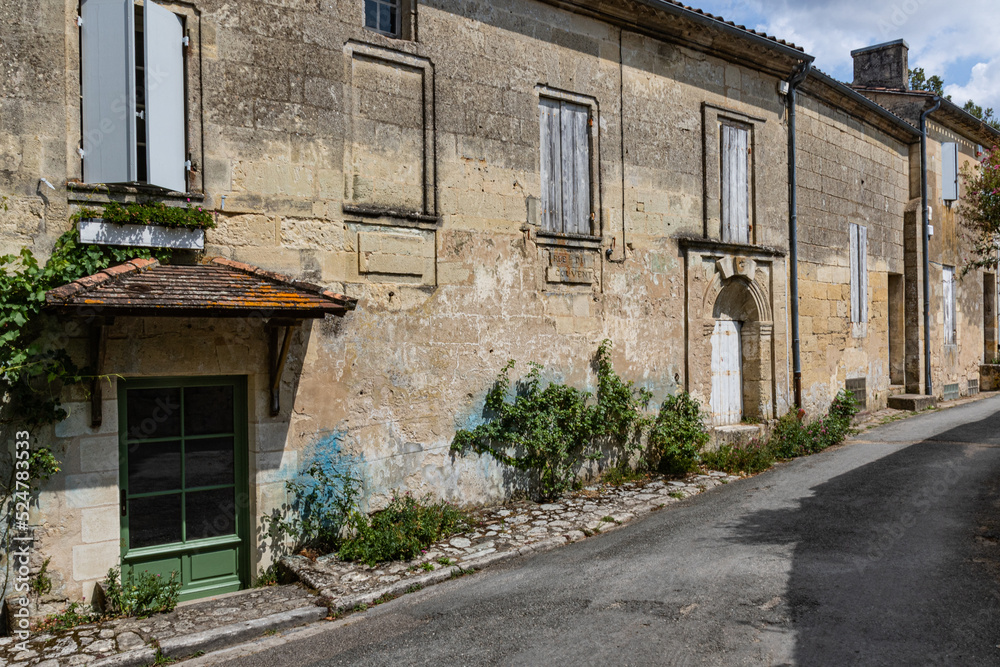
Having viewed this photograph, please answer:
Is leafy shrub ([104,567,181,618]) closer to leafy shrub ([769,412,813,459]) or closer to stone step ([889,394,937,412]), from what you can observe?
leafy shrub ([769,412,813,459])

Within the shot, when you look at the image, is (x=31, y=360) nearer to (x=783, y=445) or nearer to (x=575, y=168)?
(x=575, y=168)

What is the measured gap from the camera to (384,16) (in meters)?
7.21

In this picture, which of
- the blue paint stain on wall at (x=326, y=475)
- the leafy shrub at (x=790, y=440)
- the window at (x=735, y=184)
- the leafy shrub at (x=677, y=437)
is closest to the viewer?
the blue paint stain on wall at (x=326, y=475)

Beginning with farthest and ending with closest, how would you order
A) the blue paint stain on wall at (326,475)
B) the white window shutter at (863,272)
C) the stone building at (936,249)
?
the stone building at (936,249) → the white window shutter at (863,272) → the blue paint stain on wall at (326,475)

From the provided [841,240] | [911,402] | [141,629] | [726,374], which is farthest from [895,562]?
[911,402]

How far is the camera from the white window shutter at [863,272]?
42.4 feet

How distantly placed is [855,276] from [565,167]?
23.9ft

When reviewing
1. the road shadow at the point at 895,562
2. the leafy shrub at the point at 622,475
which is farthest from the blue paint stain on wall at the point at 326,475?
the road shadow at the point at 895,562

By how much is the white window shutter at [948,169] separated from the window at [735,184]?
7.82m

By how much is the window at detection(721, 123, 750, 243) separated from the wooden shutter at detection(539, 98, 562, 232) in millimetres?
3054

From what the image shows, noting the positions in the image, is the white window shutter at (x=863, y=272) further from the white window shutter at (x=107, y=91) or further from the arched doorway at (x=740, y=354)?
the white window shutter at (x=107, y=91)

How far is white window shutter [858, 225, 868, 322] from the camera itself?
1291 centimetres

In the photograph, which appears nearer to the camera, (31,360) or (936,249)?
(31,360)

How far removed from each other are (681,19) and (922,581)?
7.19 metres
